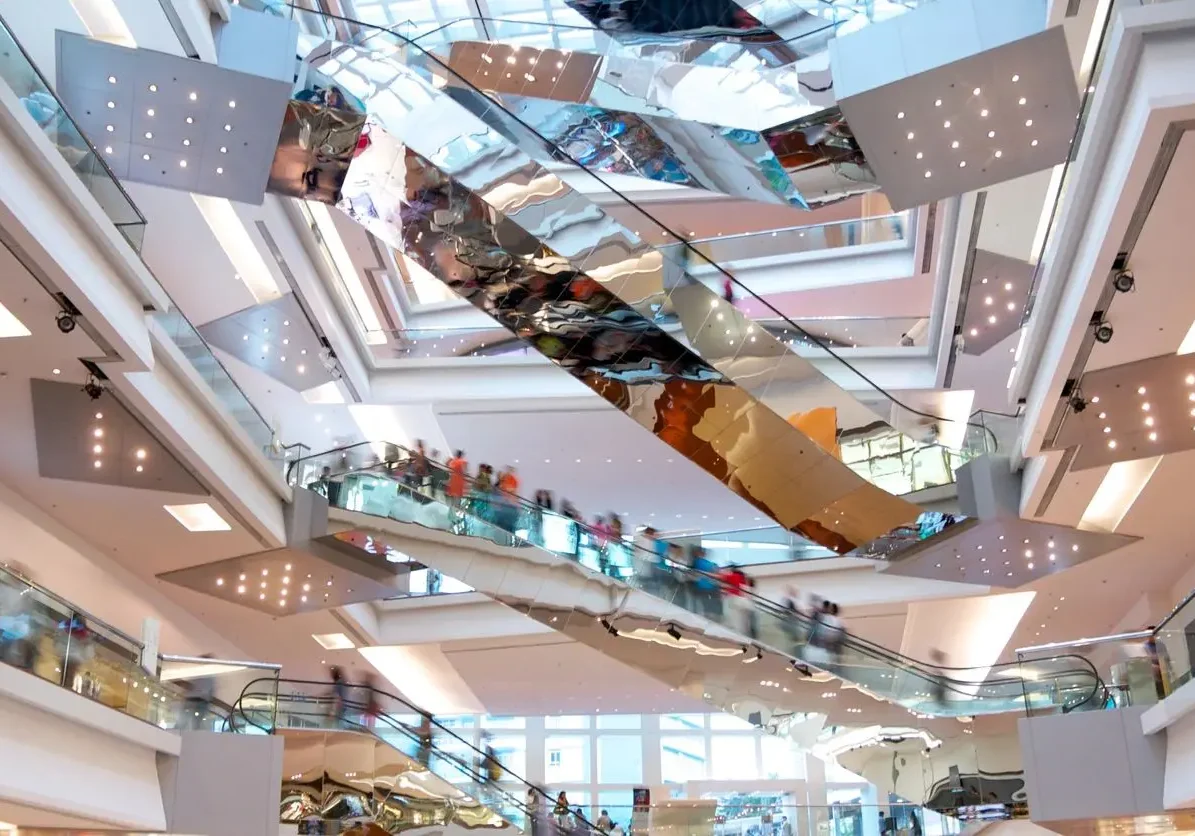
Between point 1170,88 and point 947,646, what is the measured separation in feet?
52.7

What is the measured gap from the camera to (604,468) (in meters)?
22.3

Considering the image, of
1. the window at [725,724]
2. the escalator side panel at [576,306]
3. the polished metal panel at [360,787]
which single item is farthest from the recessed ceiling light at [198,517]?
the window at [725,724]

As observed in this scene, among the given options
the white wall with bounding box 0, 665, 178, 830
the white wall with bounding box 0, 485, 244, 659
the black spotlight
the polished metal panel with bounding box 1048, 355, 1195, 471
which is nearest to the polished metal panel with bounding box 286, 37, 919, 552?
the polished metal panel with bounding box 1048, 355, 1195, 471

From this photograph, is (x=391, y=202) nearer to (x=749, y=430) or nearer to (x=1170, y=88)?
(x=749, y=430)

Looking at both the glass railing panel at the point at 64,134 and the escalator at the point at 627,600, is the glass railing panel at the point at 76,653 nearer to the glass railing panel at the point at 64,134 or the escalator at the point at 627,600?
the glass railing panel at the point at 64,134

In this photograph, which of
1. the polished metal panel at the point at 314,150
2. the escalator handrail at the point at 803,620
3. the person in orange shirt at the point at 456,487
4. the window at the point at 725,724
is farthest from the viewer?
the window at the point at 725,724

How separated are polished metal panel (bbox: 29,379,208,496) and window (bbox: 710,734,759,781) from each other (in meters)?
17.7

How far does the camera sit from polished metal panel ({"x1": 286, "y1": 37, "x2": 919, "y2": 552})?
10992 mm

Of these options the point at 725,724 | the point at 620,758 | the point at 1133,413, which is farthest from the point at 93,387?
A: the point at 725,724

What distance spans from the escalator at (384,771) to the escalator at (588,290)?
17.1 feet

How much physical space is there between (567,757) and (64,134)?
21.9 meters

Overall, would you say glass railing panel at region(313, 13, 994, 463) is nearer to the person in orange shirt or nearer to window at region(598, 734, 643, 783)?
the person in orange shirt

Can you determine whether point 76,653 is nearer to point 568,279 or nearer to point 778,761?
point 568,279

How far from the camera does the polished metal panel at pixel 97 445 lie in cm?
1111
